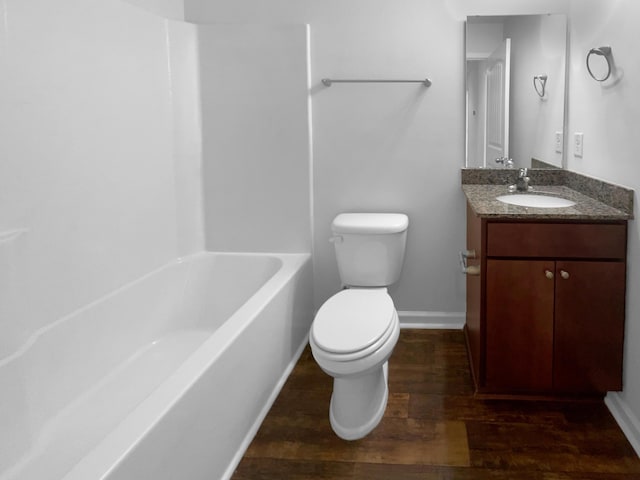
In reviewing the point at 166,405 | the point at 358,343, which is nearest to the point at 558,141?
the point at 358,343

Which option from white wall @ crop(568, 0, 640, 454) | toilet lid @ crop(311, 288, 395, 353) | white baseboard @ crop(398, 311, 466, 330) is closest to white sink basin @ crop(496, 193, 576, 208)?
white wall @ crop(568, 0, 640, 454)

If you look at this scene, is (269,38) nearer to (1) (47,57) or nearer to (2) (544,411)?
(1) (47,57)

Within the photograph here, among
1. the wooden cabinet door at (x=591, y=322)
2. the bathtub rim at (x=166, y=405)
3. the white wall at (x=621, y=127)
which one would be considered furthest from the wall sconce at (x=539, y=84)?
the bathtub rim at (x=166, y=405)

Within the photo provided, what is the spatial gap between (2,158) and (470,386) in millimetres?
2106

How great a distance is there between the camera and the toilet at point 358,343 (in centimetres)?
229

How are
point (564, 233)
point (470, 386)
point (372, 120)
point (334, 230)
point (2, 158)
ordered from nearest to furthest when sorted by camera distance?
point (2, 158) < point (564, 233) < point (470, 386) < point (334, 230) < point (372, 120)

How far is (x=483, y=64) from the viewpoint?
3322 millimetres

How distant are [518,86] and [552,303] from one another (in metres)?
1.28

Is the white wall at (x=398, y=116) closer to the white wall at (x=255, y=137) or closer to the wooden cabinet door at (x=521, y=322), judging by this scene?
the white wall at (x=255, y=137)

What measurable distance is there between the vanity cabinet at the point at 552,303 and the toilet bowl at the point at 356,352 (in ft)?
1.47

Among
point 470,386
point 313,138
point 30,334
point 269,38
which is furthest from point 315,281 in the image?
point 30,334

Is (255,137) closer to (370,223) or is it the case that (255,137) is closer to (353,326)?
(370,223)

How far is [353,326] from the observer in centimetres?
242

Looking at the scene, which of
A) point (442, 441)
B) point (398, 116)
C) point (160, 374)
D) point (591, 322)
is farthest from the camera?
point (398, 116)
